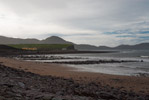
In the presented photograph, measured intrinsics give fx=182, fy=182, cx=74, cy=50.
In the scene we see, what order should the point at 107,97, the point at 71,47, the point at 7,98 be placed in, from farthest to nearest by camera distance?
the point at 71,47 → the point at 107,97 → the point at 7,98

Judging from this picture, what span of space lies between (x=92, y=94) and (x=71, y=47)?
144 m

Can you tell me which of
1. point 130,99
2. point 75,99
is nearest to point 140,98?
point 130,99

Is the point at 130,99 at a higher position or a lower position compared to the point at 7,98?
lower

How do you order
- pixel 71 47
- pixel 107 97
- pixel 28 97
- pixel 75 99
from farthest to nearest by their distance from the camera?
1. pixel 71 47
2. pixel 107 97
3. pixel 75 99
4. pixel 28 97

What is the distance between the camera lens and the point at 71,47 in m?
153

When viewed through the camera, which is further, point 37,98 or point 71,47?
point 71,47

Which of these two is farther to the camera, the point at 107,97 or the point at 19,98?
the point at 107,97

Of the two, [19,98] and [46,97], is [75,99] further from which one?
[19,98]

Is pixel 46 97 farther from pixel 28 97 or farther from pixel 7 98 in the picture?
pixel 7 98

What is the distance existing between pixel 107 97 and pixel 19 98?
446 cm

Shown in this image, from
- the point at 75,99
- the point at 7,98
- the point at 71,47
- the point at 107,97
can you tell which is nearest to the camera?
the point at 7,98

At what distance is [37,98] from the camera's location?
6.80m

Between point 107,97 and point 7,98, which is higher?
point 7,98

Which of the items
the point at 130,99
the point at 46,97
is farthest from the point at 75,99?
the point at 130,99
